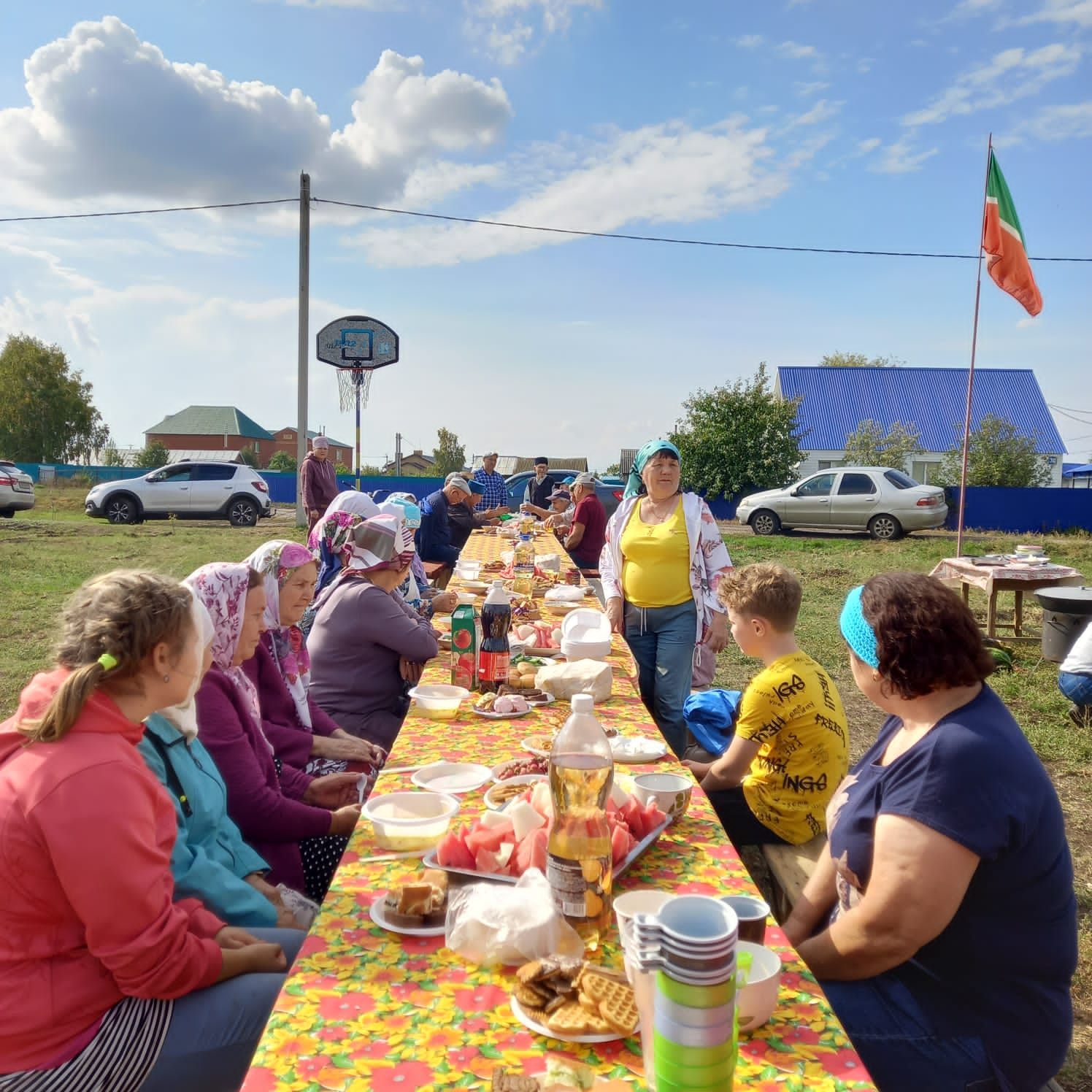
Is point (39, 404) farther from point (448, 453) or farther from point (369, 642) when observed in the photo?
point (369, 642)

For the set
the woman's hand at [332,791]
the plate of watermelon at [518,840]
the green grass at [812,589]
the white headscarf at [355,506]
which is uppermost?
the white headscarf at [355,506]

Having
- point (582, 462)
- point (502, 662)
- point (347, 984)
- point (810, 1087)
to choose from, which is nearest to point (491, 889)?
point (347, 984)

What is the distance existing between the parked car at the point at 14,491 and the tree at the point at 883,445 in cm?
2660

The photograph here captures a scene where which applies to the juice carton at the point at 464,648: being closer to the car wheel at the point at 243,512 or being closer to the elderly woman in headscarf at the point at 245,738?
the elderly woman in headscarf at the point at 245,738

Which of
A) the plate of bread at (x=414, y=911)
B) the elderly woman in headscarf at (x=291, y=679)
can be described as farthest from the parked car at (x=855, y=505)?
the plate of bread at (x=414, y=911)

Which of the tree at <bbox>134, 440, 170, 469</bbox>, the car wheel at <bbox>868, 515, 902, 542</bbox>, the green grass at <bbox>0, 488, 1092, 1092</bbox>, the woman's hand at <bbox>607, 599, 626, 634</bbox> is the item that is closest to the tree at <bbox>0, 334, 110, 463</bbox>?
the tree at <bbox>134, 440, 170, 469</bbox>

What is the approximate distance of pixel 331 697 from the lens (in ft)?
12.3

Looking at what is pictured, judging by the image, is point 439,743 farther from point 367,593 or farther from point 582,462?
point 582,462

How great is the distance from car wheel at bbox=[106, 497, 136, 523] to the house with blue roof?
23611 millimetres

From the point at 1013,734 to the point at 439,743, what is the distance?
1.74 m

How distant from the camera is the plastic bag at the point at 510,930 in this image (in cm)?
148

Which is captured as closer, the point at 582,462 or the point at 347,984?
the point at 347,984

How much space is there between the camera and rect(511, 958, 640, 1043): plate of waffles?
130 cm

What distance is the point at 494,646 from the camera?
11.2 feet
